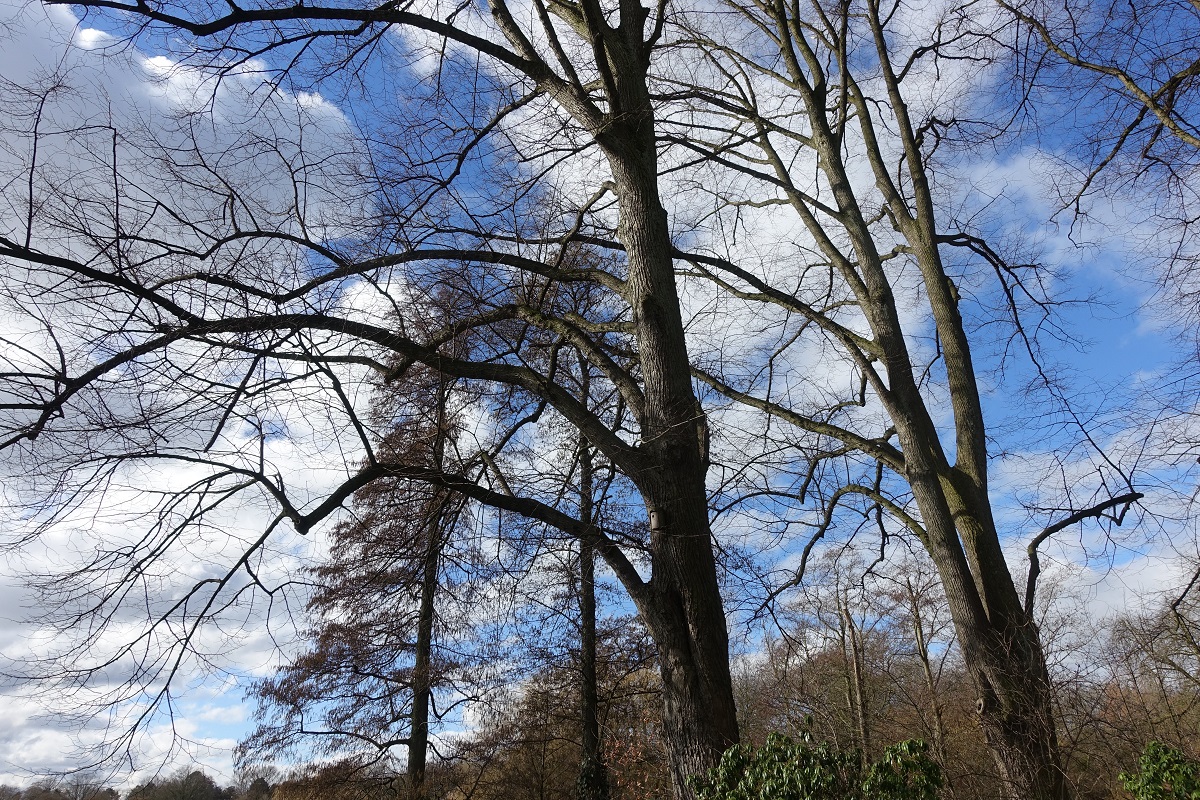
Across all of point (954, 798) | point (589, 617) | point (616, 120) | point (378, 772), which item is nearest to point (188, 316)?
point (616, 120)

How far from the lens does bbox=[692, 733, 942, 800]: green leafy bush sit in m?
4.27

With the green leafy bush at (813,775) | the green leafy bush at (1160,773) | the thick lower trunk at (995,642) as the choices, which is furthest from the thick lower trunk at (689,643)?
the green leafy bush at (1160,773)

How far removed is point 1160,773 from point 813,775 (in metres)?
4.79

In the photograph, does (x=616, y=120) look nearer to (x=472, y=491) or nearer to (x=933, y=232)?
(x=472, y=491)

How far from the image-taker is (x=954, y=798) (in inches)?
247

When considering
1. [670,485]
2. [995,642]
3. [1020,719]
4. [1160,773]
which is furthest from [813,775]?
[1160,773]

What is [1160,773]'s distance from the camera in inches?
268

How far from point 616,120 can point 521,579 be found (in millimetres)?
3510

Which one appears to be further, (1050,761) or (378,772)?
(378,772)

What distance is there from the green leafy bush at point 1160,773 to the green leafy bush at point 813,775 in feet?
11.5

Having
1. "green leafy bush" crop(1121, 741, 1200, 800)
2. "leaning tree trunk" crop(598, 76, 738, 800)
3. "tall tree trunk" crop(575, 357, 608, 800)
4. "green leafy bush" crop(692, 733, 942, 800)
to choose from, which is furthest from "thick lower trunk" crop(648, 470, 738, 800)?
"tall tree trunk" crop(575, 357, 608, 800)

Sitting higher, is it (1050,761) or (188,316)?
(188,316)

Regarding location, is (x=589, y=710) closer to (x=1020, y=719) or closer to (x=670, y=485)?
(x=1020, y=719)

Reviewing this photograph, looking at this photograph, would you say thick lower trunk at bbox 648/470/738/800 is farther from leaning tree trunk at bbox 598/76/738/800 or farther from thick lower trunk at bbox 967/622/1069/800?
thick lower trunk at bbox 967/622/1069/800
